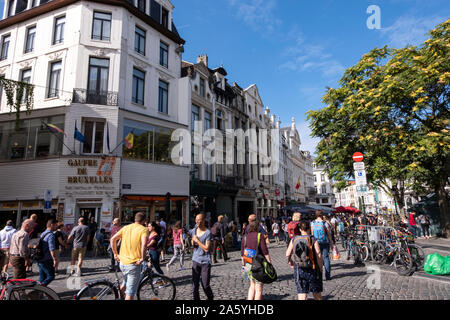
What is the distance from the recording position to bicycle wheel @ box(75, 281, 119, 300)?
4.42 metres

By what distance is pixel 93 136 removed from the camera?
16125 millimetres

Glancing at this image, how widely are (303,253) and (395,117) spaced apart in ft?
47.3

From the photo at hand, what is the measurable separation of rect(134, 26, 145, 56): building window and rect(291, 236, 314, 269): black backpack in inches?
718

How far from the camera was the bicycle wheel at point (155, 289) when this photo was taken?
17.2 feet

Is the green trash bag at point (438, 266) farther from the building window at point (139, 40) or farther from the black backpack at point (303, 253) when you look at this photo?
the building window at point (139, 40)

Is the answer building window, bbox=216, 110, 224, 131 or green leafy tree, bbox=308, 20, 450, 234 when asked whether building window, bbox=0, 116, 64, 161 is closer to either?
building window, bbox=216, 110, 224, 131

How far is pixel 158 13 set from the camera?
20719 mm

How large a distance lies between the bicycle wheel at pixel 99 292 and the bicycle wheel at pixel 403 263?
8025 mm

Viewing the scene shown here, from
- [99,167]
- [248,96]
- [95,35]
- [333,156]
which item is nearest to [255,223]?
[99,167]

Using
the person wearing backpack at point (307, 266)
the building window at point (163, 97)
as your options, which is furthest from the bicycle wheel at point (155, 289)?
the building window at point (163, 97)

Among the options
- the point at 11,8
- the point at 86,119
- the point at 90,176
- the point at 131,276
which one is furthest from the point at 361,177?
the point at 11,8

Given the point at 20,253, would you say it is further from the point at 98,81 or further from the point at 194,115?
the point at 194,115

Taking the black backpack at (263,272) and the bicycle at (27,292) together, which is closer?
the bicycle at (27,292)
